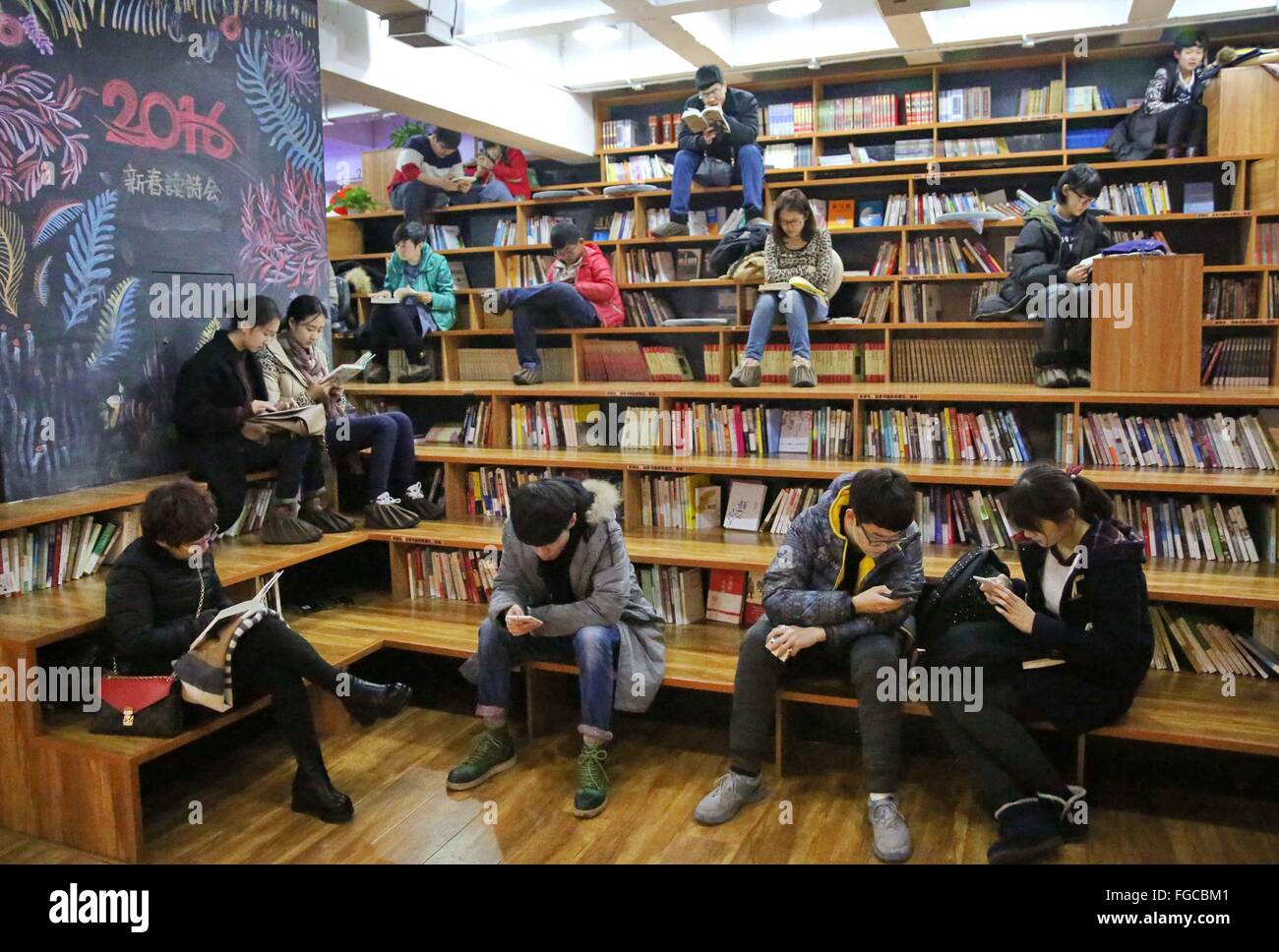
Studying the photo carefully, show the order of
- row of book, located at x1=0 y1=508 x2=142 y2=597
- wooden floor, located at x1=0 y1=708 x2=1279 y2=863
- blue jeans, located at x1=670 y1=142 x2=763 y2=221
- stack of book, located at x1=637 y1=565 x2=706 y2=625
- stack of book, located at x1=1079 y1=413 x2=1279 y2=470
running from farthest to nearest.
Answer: blue jeans, located at x1=670 y1=142 x2=763 y2=221
stack of book, located at x1=637 y1=565 x2=706 y2=625
stack of book, located at x1=1079 y1=413 x2=1279 y2=470
row of book, located at x1=0 y1=508 x2=142 y2=597
wooden floor, located at x1=0 y1=708 x2=1279 y2=863

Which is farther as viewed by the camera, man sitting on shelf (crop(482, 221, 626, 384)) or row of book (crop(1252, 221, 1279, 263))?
row of book (crop(1252, 221, 1279, 263))

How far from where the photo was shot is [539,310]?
18.7 ft

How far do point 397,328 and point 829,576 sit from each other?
380cm

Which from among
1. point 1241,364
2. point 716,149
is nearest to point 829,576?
point 1241,364

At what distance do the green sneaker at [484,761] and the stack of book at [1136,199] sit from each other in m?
5.34

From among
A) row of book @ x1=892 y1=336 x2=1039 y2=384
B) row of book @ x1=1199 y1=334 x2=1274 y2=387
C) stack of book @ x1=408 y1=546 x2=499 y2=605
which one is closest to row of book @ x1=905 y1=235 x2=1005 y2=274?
row of book @ x1=892 y1=336 x2=1039 y2=384

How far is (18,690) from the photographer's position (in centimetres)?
290

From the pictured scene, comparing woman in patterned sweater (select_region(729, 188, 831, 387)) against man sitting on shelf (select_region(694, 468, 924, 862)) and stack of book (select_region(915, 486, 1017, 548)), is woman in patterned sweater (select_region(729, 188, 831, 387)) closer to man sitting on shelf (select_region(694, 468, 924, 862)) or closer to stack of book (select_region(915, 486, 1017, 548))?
stack of book (select_region(915, 486, 1017, 548))

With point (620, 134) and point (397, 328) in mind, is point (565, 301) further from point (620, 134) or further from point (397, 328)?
point (620, 134)

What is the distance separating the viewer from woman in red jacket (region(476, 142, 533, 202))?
308 inches

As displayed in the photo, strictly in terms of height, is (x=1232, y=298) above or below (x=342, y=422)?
above

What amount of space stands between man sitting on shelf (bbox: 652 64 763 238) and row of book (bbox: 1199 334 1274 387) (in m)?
2.67

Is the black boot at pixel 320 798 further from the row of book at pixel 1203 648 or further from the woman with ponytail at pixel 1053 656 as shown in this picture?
the row of book at pixel 1203 648

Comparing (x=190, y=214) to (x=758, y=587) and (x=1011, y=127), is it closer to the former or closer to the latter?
(x=758, y=587)
